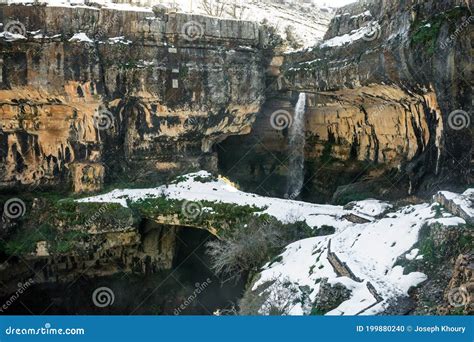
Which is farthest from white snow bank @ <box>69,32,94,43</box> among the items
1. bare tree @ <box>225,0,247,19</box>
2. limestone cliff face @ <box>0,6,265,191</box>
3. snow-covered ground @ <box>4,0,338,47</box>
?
bare tree @ <box>225,0,247,19</box>

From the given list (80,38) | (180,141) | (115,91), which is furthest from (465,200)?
(80,38)

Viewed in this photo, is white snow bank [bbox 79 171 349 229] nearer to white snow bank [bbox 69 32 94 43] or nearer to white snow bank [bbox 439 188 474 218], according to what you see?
white snow bank [bbox 439 188 474 218]

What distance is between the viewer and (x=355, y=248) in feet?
45.3

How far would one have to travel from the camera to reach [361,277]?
1168 cm

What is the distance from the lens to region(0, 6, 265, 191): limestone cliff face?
2077cm

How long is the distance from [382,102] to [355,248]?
365 inches

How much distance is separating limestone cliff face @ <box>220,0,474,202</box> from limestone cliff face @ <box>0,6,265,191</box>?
3292 millimetres

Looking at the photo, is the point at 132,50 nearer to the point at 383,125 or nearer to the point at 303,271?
the point at 383,125

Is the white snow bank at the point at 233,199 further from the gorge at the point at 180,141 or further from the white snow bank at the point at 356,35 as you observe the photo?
the white snow bank at the point at 356,35

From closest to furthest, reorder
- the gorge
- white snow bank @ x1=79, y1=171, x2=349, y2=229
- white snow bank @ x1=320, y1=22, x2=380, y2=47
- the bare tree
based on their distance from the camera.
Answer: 1. the gorge
2. white snow bank @ x1=79, y1=171, x2=349, y2=229
3. white snow bank @ x1=320, y1=22, x2=380, y2=47
4. the bare tree

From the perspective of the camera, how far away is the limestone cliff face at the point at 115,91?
68.1ft

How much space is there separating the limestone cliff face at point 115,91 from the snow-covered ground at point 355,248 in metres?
3.55

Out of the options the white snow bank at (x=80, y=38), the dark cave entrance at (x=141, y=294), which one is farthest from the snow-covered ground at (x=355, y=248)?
the white snow bank at (x=80, y=38)

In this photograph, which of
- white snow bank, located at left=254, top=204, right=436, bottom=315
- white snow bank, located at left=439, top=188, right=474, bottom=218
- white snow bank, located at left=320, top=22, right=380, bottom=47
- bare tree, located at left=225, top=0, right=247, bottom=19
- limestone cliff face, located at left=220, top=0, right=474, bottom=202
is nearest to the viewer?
white snow bank, located at left=254, top=204, right=436, bottom=315
